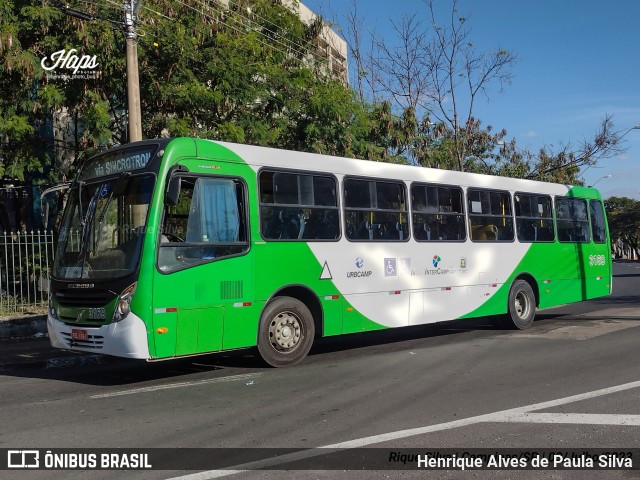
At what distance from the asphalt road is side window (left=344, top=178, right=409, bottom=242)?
1974 mm

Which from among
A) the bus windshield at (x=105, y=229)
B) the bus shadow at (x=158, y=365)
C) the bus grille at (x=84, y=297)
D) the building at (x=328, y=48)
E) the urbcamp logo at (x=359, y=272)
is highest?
the building at (x=328, y=48)

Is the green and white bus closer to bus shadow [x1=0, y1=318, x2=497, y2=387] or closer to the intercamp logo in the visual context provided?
bus shadow [x1=0, y1=318, x2=497, y2=387]

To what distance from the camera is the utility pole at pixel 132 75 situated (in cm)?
1238

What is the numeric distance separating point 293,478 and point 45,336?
10.6 m

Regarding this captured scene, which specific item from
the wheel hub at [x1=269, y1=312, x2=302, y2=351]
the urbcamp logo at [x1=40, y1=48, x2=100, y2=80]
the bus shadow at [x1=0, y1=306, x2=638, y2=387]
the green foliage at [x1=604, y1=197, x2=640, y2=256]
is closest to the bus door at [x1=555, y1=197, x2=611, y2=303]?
the bus shadow at [x1=0, y1=306, x2=638, y2=387]

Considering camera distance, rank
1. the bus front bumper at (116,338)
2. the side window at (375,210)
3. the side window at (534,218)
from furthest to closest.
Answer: the side window at (534,218)
the side window at (375,210)
the bus front bumper at (116,338)

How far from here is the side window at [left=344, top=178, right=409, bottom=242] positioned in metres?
10.3

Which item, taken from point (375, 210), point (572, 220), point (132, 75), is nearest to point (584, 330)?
point (572, 220)

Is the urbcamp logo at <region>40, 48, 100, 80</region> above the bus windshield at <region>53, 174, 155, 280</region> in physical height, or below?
above

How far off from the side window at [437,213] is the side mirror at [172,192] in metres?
4.83

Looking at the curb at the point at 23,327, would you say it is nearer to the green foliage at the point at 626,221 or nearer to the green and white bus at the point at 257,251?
the green and white bus at the point at 257,251

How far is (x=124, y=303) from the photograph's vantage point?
769 cm

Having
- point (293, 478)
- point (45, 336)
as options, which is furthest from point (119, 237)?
point (45, 336)

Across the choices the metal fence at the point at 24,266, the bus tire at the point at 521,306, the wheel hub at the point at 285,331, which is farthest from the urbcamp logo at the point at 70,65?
the bus tire at the point at 521,306
